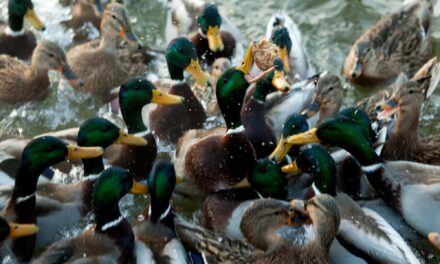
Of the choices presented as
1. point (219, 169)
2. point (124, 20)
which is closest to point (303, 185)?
point (219, 169)

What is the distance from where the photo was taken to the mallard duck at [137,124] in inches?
218

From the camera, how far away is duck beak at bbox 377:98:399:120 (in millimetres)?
5706

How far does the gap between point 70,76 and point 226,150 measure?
1828mm

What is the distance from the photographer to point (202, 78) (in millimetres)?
6207

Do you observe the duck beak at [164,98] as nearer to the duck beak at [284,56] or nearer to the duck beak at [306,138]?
the duck beak at [306,138]

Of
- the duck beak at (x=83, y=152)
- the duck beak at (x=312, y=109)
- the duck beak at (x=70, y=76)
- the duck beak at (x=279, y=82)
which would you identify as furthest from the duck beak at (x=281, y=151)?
the duck beak at (x=70, y=76)

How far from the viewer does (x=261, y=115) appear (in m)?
5.78

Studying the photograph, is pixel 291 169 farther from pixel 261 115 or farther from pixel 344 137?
pixel 261 115

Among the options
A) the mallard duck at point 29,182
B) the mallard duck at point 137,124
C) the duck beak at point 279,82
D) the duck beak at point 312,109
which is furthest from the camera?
the duck beak at point 312,109

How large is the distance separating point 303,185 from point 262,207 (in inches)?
36.3

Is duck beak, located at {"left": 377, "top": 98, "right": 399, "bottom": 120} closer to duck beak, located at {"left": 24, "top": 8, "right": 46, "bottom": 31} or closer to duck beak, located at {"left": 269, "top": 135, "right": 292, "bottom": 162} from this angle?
duck beak, located at {"left": 269, "top": 135, "right": 292, "bottom": 162}

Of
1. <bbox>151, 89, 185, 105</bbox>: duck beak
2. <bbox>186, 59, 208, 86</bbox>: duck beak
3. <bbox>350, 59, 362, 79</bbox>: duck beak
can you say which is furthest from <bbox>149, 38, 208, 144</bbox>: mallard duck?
<bbox>350, 59, 362, 79</bbox>: duck beak

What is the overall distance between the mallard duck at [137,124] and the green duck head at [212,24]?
1134 mm

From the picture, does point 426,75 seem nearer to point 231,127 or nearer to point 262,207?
point 231,127
